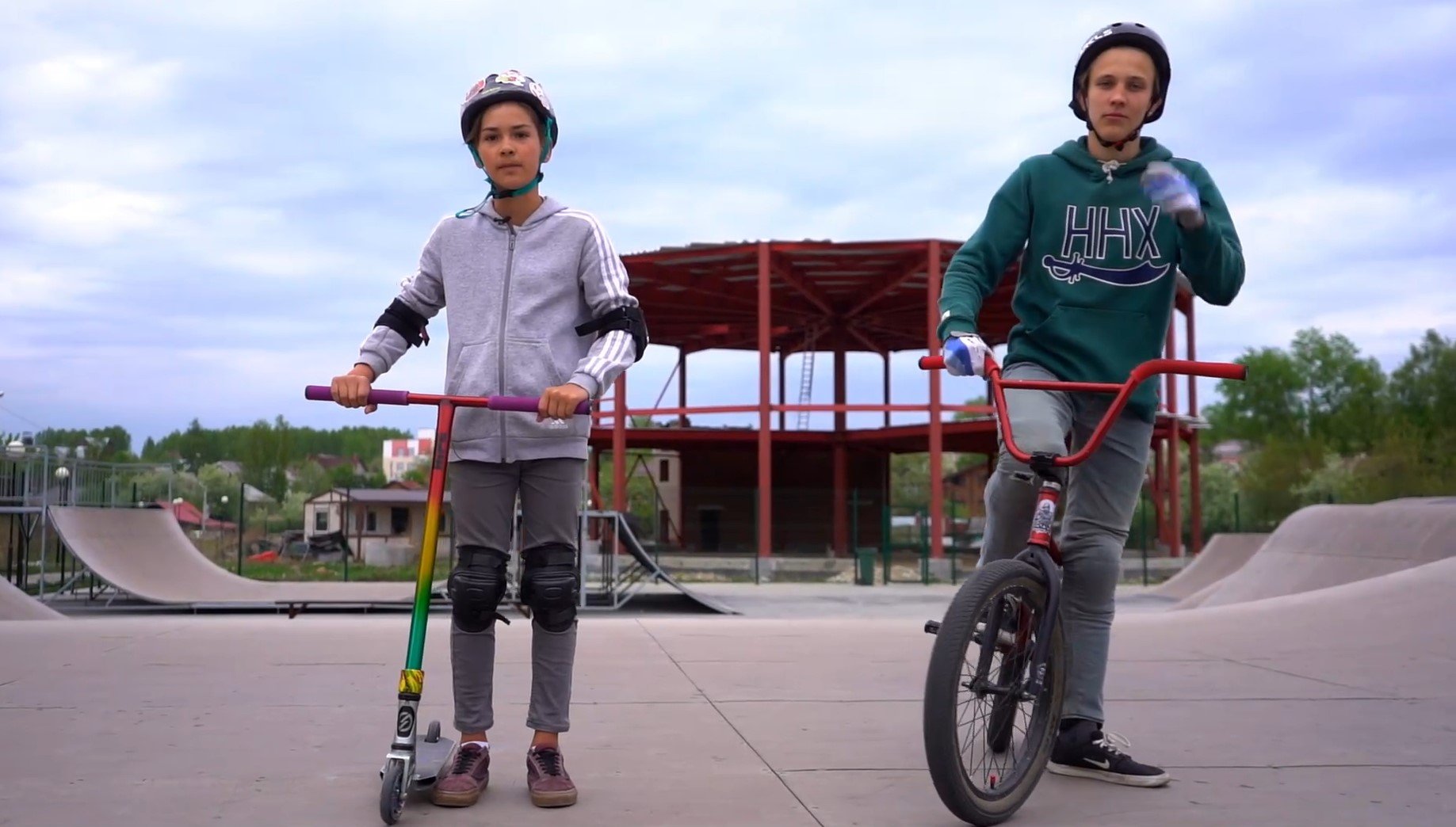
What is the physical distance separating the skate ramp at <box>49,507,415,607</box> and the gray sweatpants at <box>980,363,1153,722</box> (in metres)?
12.8

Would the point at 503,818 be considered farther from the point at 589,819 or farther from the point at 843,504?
the point at 843,504

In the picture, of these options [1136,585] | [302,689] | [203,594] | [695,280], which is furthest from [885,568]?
[302,689]

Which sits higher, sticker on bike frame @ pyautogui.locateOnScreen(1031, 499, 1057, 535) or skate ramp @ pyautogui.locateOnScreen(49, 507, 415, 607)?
sticker on bike frame @ pyautogui.locateOnScreen(1031, 499, 1057, 535)

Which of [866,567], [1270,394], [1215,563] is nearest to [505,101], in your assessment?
[1215,563]

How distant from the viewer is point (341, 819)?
2.62 m

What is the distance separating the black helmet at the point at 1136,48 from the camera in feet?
10.8

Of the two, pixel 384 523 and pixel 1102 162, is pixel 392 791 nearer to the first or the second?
pixel 1102 162

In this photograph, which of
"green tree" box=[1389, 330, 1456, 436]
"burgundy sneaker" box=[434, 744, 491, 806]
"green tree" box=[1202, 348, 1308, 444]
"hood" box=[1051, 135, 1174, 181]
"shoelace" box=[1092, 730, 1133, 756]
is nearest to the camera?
"burgundy sneaker" box=[434, 744, 491, 806]

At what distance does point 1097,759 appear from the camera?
3.14 metres

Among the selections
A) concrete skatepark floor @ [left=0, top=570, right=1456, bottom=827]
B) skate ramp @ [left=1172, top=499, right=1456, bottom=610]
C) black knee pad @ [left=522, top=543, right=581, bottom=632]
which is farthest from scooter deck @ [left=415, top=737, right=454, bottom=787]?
skate ramp @ [left=1172, top=499, right=1456, bottom=610]

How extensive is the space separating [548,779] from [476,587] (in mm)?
498

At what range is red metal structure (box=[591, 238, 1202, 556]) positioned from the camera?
2977 centimetres

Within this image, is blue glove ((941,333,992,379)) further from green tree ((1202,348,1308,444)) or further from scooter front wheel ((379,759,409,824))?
green tree ((1202,348,1308,444))

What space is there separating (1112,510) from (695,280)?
29097mm
